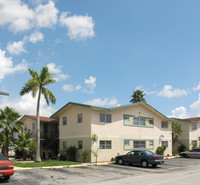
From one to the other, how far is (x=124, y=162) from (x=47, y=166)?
23.7ft

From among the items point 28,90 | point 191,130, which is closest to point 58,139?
point 28,90

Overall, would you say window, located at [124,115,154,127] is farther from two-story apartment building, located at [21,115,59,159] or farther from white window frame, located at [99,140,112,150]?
Result: two-story apartment building, located at [21,115,59,159]

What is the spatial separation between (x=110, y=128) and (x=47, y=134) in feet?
35.4

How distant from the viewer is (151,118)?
32.6 metres

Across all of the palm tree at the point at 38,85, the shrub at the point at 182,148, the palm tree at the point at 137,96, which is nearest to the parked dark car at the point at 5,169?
the palm tree at the point at 38,85

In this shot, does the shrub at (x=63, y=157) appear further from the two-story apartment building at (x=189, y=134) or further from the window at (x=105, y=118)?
the two-story apartment building at (x=189, y=134)

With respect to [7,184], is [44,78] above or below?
above

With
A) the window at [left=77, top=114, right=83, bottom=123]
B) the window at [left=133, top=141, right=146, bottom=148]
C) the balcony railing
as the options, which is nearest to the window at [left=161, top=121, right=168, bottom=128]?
the window at [left=133, top=141, right=146, bottom=148]

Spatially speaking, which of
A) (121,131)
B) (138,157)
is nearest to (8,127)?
(121,131)

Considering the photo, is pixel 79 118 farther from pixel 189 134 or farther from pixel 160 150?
pixel 189 134

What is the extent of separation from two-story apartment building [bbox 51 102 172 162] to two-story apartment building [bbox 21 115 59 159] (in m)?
2.56

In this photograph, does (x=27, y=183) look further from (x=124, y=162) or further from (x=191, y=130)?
(x=191, y=130)

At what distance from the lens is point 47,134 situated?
111ft

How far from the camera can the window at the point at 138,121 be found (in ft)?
96.0
